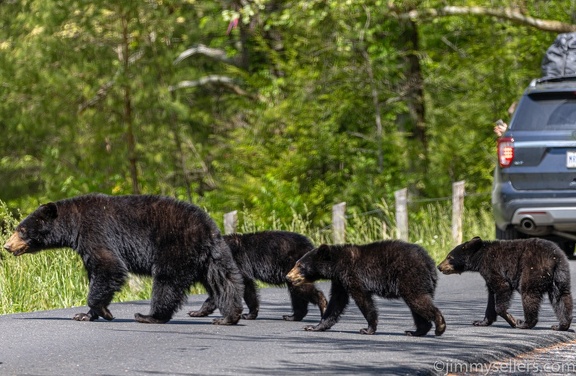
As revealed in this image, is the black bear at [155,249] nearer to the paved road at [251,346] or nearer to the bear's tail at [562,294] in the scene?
the paved road at [251,346]

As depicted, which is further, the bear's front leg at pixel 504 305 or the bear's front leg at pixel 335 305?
the bear's front leg at pixel 504 305

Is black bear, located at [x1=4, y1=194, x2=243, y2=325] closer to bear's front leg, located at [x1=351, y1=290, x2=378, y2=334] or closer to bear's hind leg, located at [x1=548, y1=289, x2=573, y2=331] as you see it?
bear's front leg, located at [x1=351, y1=290, x2=378, y2=334]

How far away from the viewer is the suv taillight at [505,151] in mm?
15338

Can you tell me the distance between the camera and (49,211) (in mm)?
10258

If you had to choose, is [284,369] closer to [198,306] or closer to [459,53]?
[198,306]

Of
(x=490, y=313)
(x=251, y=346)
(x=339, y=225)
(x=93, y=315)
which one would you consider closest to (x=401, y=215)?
(x=339, y=225)

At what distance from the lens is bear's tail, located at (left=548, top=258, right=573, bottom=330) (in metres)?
9.70

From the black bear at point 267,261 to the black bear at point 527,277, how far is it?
133cm

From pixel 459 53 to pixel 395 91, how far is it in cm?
213

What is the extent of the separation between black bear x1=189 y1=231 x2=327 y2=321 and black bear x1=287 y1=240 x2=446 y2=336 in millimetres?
864

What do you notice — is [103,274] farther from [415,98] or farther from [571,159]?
[415,98]

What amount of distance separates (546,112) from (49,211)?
6924 mm

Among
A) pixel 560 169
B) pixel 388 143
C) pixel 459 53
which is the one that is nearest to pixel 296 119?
pixel 388 143

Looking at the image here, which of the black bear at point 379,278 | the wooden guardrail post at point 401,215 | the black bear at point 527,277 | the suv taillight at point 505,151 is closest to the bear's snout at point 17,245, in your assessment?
the black bear at point 379,278
